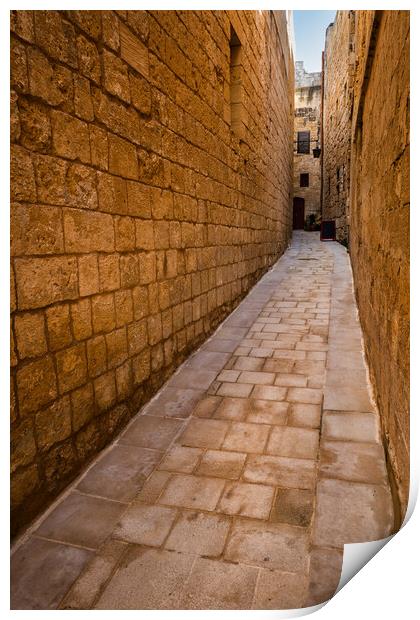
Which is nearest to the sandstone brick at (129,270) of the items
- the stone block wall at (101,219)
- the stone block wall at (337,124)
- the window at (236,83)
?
the stone block wall at (101,219)

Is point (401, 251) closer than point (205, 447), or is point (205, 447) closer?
point (401, 251)

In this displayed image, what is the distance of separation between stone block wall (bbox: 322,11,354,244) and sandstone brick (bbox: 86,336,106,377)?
1063cm

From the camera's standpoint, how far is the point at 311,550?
1854 mm

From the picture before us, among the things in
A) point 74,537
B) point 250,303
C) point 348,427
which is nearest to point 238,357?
point 348,427

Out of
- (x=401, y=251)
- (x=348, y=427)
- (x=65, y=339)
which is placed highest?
(x=401, y=251)

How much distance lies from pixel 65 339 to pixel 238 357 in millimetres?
2489

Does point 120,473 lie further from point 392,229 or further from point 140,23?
point 140,23

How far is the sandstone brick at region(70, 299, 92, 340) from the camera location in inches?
93.7

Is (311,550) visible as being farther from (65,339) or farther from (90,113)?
(90,113)

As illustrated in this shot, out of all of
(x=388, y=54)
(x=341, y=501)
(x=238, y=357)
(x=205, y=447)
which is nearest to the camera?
(x=341, y=501)

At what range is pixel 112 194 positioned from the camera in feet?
8.97

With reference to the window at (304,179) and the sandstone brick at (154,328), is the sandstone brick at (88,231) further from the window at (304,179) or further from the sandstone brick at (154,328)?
the window at (304,179)

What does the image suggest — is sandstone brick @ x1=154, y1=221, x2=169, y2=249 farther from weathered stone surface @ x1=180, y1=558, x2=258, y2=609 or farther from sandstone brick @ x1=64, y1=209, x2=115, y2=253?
weathered stone surface @ x1=180, y1=558, x2=258, y2=609

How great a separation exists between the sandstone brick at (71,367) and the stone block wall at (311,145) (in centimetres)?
2234
